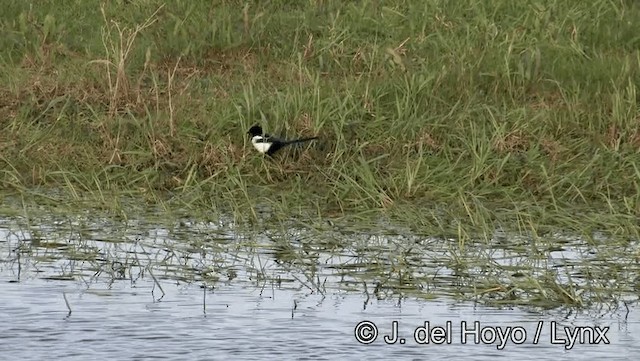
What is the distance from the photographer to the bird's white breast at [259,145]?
11382mm

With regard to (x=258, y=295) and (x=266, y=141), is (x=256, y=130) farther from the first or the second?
(x=258, y=295)

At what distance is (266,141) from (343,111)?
0.98 metres

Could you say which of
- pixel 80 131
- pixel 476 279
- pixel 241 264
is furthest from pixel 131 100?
pixel 476 279

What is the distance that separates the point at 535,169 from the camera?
37.2 ft

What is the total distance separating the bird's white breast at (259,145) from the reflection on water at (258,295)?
1.54 meters

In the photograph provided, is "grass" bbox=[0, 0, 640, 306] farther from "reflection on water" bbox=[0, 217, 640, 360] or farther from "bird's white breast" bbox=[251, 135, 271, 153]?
"reflection on water" bbox=[0, 217, 640, 360]

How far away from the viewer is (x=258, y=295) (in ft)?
26.3

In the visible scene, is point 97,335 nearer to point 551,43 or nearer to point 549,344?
point 549,344

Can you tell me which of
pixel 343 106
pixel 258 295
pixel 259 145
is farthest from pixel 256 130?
pixel 258 295

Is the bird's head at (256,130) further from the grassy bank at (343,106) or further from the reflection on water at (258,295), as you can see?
the reflection on water at (258,295)

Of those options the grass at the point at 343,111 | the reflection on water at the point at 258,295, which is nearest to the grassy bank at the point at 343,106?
the grass at the point at 343,111

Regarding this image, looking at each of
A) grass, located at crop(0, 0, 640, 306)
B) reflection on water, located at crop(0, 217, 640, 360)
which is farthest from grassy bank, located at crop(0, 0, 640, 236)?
reflection on water, located at crop(0, 217, 640, 360)

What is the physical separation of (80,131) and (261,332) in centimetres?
550

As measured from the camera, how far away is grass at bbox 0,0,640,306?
34.9 ft
